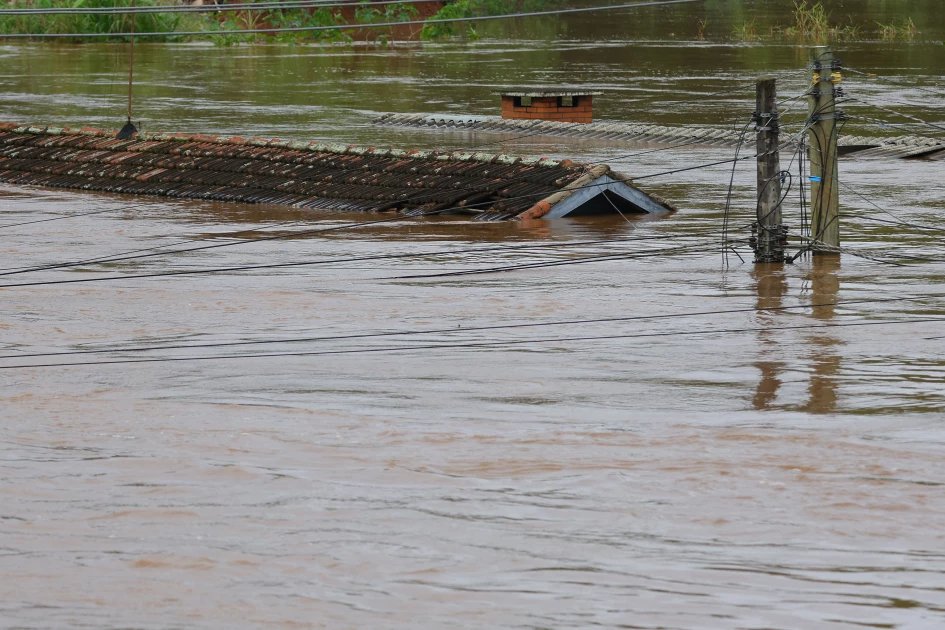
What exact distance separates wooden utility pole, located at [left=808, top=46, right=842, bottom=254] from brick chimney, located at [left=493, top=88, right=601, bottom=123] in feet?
54.1

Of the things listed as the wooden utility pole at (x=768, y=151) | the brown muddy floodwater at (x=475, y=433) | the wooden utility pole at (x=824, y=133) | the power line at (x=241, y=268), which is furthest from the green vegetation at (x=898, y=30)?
the wooden utility pole at (x=768, y=151)

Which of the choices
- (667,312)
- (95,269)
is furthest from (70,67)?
(667,312)

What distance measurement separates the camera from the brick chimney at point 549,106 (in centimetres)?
3017

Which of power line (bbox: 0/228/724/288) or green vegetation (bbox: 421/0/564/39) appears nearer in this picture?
power line (bbox: 0/228/724/288)

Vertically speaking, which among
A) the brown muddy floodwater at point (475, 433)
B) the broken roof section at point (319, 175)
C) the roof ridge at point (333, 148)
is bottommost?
the brown muddy floodwater at point (475, 433)

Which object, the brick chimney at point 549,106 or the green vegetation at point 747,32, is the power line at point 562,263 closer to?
the brick chimney at point 549,106

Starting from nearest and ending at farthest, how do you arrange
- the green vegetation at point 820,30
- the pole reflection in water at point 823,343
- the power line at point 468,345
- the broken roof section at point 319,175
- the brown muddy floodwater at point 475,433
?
the brown muddy floodwater at point 475,433
the pole reflection in water at point 823,343
the power line at point 468,345
the broken roof section at point 319,175
the green vegetation at point 820,30

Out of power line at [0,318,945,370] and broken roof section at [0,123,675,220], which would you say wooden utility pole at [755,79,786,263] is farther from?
broken roof section at [0,123,675,220]

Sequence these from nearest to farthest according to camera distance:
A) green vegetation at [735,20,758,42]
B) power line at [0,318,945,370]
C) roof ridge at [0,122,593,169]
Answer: power line at [0,318,945,370]
roof ridge at [0,122,593,169]
green vegetation at [735,20,758,42]

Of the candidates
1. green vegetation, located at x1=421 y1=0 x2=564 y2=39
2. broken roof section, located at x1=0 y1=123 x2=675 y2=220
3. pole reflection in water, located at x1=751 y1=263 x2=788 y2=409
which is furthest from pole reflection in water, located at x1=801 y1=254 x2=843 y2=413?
green vegetation, located at x1=421 y1=0 x2=564 y2=39

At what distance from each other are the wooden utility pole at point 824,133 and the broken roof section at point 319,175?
4.48 m

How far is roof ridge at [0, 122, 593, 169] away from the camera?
19.2m

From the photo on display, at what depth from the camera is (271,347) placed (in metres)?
11.2

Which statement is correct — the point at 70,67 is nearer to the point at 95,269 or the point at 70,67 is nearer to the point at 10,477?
the point at 95,269
